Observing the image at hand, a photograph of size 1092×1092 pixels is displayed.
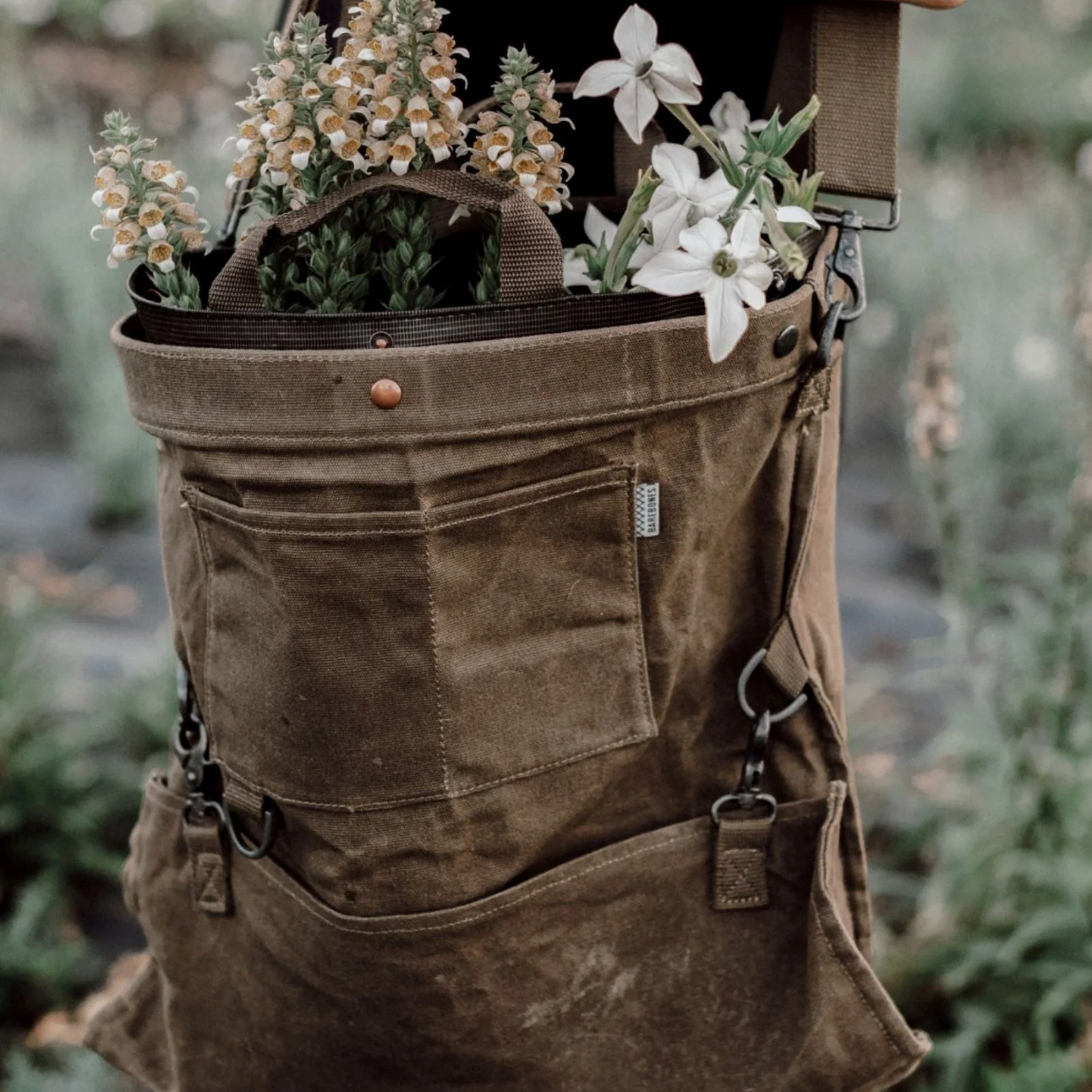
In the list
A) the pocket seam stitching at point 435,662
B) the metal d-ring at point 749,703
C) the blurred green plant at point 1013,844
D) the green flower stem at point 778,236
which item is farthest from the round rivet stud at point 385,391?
the blurred green plant at point 1013,844

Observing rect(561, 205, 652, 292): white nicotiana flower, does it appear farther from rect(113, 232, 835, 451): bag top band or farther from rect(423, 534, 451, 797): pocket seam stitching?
rect(423, 534, 451, 797): pocket seam stitching

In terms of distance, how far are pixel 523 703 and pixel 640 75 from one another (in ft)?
1.78

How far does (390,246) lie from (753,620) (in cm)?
49

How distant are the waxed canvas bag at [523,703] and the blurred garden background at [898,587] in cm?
68

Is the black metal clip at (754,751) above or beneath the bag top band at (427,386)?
beneath

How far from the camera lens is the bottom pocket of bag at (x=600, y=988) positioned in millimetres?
1153

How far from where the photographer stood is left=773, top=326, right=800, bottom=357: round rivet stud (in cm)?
109

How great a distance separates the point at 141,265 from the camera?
1105mm

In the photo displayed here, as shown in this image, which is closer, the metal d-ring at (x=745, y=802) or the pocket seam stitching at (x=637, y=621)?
the pocket seam stitching at (x=637, y=621)

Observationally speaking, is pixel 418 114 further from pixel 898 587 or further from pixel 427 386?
pixel 898 587

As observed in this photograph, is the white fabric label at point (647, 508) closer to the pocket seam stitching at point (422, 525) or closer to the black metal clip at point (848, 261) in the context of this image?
the pocket seam stitching at point (422, 525)

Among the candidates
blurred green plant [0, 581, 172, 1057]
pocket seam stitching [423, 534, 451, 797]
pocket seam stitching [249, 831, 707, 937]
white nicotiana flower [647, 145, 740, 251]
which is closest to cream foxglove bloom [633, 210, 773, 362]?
white nicotiana flower [647, 145, 740, 251]

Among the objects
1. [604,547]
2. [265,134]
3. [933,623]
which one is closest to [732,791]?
[604,547]

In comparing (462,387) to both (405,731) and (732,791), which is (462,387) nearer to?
(405,731)
